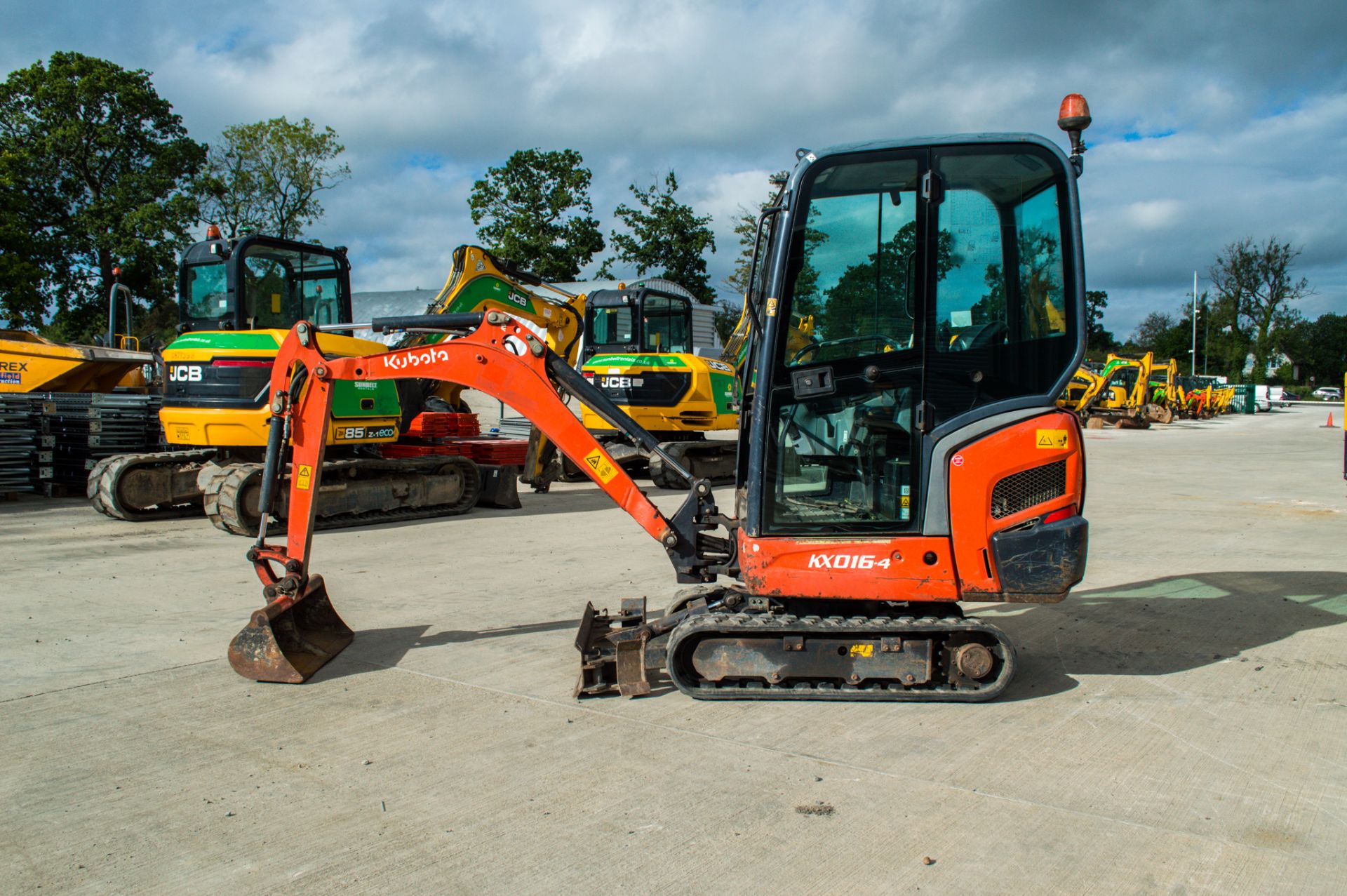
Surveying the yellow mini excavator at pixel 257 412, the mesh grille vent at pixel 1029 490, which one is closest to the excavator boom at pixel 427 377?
the mesh grille vent at pixel 1029 490

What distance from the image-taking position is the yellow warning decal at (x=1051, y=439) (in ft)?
15.1

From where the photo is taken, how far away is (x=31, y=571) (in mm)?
7992

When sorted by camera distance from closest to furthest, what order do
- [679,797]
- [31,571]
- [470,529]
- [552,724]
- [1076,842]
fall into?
[1076,842]
[679,797]
[552,724]
[31,571]
[470,529]

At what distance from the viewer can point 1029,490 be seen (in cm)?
465

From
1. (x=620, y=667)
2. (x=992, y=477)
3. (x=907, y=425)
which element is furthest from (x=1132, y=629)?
(x=620, y=667)

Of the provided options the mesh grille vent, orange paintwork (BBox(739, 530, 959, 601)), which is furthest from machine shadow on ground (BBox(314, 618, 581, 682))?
the mesh grille vent

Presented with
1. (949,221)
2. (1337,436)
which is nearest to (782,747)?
(949,221)

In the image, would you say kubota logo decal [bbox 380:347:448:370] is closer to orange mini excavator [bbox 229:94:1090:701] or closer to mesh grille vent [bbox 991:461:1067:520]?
orange mini excavator [bbox 229:94:1090:701]

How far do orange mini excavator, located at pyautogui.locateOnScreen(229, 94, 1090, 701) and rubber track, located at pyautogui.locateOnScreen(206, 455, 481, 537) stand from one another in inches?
235

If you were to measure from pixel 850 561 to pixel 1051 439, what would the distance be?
3.73 feet

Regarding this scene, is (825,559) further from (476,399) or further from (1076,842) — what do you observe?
(476,399)

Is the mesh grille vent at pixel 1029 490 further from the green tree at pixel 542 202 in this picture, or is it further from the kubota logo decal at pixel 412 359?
the green tree at pixel 542 202

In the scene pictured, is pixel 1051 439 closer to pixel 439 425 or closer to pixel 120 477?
pixel 120 477

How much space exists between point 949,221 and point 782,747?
264 cm
